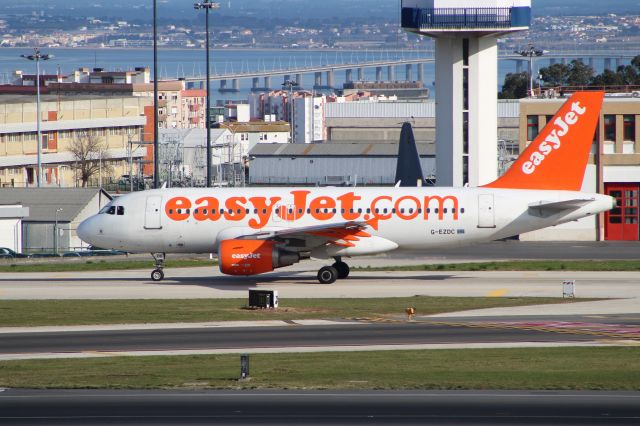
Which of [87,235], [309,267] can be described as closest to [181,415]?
[87,235]

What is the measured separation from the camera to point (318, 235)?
52469 mm

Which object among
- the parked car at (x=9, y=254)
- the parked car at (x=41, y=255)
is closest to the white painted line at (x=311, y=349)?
the parked car at (x=9, y=254)

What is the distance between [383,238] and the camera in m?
54.0

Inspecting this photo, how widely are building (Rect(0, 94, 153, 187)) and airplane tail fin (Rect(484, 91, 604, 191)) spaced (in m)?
75.4

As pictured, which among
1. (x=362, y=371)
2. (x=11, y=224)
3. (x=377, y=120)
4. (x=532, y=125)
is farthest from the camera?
(x=377, y=120)

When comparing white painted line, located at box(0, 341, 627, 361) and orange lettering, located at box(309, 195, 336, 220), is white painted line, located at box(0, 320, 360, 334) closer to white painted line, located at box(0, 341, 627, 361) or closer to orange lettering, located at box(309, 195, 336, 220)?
white painted line, located at box(0, 341, 627, 361)

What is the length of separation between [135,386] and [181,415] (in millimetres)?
3994

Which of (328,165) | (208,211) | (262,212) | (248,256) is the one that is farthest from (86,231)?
(328,165)

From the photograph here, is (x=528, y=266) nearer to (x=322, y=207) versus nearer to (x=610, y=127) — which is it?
(x=322, y=207)

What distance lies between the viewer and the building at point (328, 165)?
129 meters

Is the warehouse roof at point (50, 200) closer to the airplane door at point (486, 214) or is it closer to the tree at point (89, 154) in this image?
the airplane door at point (486, 214)

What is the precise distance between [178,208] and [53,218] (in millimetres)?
29727

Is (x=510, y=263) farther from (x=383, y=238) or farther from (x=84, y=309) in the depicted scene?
(x=84, y=309)

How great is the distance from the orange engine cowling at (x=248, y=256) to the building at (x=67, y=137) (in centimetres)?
7399
